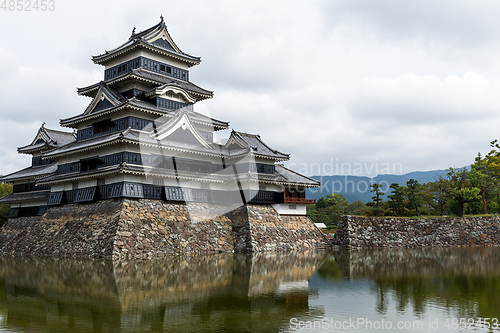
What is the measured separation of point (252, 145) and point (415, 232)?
16490mm

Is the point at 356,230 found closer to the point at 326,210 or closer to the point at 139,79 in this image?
the point at 139,79

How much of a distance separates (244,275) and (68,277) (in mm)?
7249

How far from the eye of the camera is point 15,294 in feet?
44.9

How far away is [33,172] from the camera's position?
1565 inches

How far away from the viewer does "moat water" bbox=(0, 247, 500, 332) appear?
9.56m

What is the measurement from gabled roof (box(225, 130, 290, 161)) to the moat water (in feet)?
50.9

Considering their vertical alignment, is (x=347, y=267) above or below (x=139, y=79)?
below

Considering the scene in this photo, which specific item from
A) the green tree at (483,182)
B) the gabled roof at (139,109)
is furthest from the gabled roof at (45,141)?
the green tree at (483,182)

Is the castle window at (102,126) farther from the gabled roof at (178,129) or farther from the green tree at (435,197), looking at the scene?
the green tree at (435,197)

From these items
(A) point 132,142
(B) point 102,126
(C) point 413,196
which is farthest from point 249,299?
(C) point 413,196

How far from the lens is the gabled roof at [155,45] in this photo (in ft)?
115

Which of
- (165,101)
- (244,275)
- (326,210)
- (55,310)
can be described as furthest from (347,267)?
(326,210)

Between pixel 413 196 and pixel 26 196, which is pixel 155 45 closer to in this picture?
pixel 26 196

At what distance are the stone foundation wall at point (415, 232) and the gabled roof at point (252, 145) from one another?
8044mm
